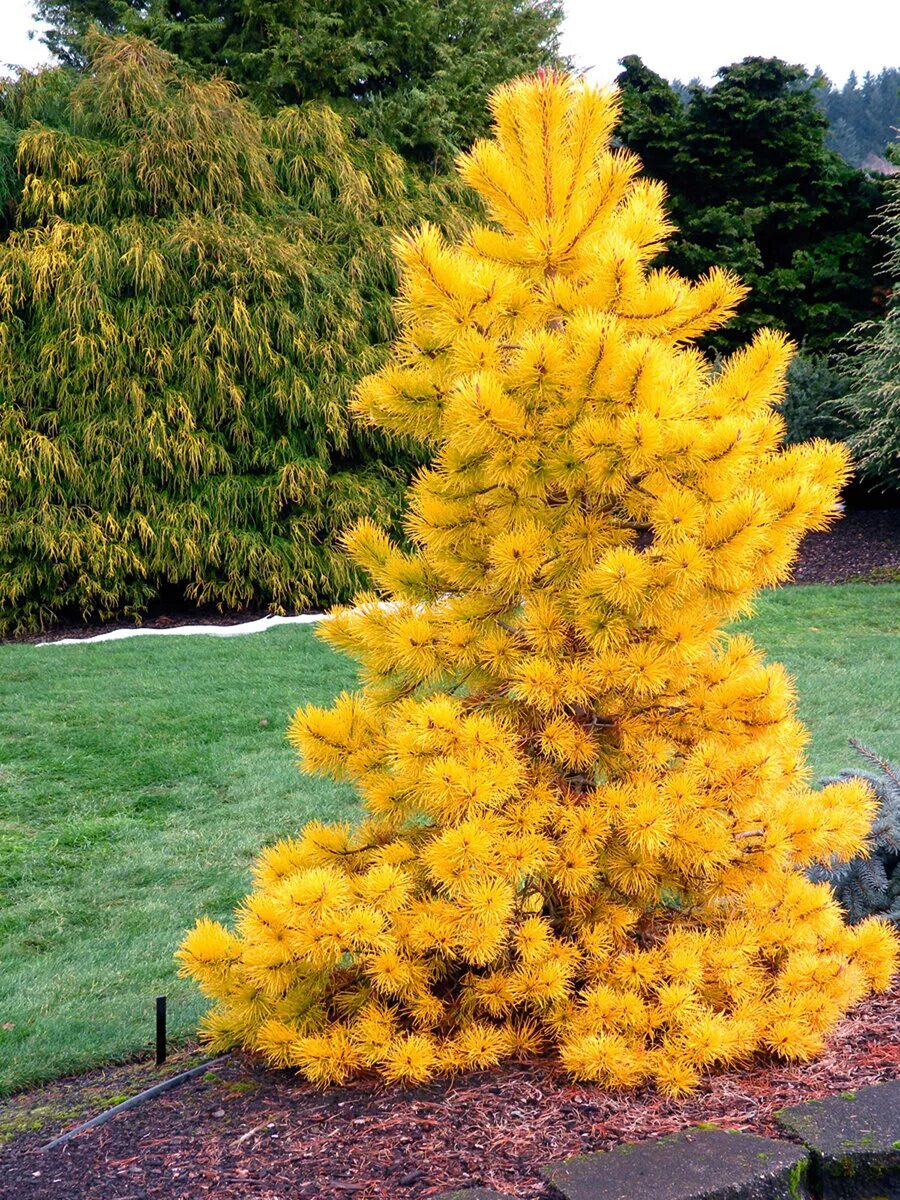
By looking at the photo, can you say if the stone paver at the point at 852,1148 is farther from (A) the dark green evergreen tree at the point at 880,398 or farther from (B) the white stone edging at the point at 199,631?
(A) the dark green evergreen tree at the point at 880,398

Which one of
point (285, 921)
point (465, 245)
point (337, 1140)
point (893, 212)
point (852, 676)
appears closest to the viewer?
point (337, 1140)

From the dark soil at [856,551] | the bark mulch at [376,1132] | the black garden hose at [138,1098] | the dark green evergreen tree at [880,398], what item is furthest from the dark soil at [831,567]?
the bark mulch at [376,1132]

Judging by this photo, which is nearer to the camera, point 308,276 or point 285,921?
point 285,921

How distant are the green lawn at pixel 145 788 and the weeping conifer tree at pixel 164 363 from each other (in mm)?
1388

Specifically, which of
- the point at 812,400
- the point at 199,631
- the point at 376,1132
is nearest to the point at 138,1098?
the point at 376,1132

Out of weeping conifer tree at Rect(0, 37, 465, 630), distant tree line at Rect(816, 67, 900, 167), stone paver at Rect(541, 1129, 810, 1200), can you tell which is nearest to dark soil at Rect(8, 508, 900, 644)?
weeping conifer tree at Rect(0, 37, 465, 630)

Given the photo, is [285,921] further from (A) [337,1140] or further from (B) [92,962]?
(B) [92,962]

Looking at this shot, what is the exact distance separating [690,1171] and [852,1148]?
1.00 feet

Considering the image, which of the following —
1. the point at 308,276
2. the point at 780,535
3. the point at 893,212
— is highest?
the point at 893,212

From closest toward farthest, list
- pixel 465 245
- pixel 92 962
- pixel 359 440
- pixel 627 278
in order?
pixel 627 278 < pixel 465 245 < pixel 92 962 < pixel 359 440

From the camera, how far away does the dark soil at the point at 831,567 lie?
10.5 m

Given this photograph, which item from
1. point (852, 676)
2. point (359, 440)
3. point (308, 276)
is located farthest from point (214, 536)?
point (852, 676)

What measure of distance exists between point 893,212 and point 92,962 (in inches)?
572

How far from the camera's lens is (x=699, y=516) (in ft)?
7.56
